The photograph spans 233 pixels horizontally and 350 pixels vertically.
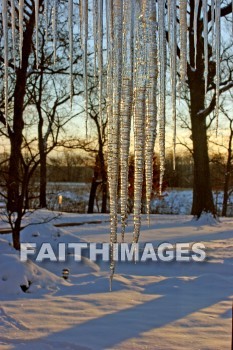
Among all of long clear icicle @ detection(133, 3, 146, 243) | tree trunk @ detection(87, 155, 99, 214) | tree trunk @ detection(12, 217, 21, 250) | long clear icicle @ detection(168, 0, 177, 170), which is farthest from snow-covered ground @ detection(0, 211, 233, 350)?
tree trunk @ detection(87, 155, 99, 214)

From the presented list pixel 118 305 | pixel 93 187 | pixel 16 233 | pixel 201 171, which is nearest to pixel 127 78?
pixel 118 305

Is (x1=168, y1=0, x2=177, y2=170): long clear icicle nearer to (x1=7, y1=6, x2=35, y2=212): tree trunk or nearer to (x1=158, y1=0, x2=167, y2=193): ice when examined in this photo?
(x1=158, y1=0, x2=167, y2=193): ice

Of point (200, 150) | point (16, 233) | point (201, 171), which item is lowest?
point (16, 233)

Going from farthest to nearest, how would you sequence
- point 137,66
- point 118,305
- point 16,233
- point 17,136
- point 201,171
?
point 201,171, point 17,136, point 16,233, point 118,305, point 137,66

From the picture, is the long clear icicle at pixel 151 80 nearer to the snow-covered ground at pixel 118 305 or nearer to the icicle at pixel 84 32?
the icicle at pixel 84 32

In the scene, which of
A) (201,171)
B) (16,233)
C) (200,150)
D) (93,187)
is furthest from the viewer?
(93,187)

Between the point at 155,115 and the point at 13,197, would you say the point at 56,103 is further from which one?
the point at 155,115

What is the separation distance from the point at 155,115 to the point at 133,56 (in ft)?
0.72

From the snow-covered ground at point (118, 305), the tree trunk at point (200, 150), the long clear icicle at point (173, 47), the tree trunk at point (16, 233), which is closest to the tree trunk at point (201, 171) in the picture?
the tree trunk at point (200, 150)

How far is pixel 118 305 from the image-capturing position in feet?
17.3

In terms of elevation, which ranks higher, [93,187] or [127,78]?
[93,187]

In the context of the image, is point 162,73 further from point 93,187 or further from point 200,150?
point 93,187

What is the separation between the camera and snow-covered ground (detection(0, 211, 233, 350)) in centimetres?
405

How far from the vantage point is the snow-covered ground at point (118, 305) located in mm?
4055
